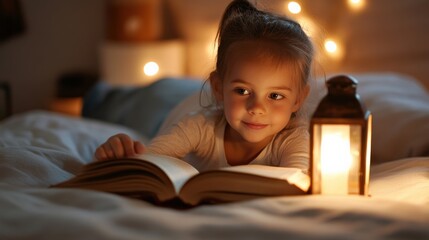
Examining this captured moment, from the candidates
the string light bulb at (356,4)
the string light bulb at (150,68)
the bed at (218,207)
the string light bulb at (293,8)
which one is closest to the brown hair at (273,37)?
the bed at (218,207)

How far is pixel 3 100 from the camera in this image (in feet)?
9.78

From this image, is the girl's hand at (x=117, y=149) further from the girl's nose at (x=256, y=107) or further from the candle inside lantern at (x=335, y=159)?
the candle inside lantern at (x=335, y=159)

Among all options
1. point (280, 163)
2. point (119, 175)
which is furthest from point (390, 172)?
→ point (119, 175)

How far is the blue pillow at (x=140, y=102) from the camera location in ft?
7.11

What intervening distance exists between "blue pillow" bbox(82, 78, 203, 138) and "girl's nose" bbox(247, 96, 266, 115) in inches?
33.3

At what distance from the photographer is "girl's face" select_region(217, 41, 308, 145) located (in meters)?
1.31

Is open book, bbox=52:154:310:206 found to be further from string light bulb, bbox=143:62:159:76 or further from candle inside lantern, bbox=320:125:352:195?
string light bulb, bbox=143:62:159:76

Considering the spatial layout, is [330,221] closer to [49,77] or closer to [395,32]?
[395,32]

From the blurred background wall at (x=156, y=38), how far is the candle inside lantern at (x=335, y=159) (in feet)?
3.99

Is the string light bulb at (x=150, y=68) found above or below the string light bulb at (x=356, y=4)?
below

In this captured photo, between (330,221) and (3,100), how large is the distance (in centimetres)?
236

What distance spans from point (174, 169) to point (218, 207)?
143 mm

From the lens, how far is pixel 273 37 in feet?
4.49

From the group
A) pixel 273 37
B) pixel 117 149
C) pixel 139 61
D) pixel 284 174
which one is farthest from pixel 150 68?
pixel 284 174
